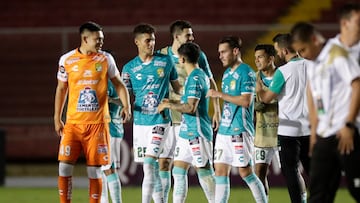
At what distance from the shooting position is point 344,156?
7121mm

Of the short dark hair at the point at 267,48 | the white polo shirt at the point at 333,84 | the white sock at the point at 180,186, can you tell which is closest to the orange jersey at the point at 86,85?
the white sock at the point at 180,186

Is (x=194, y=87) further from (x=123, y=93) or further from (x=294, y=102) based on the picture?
(x=294, y=102)

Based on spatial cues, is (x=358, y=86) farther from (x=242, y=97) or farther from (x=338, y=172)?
(x=242, y=97)

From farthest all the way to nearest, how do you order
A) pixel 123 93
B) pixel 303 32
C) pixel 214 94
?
1. pixel 123 93
2. pixel 214 94
3. pixel 303 32

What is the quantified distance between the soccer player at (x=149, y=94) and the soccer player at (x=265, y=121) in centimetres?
102

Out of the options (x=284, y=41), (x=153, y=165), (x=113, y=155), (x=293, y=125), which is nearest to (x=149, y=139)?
(x=153, y=165)

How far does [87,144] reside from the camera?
9625mm

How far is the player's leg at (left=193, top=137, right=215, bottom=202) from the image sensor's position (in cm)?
985

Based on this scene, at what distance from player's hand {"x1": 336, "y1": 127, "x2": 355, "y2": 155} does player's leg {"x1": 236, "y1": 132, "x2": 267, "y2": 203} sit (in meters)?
2.54

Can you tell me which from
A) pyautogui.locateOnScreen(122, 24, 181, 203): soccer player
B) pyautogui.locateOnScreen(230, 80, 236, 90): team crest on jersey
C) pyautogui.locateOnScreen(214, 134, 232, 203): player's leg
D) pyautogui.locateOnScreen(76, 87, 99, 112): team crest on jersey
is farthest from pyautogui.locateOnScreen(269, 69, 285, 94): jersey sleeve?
pyautogui.locateOnScreen(76, 87, 99, 112): team crest on jersey

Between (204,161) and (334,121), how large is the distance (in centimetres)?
288

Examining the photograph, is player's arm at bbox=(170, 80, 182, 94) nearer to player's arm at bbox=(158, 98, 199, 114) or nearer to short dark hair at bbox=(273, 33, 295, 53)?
player's arm at bbox=(158, 98, 199, 114)

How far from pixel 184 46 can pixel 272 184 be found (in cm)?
614

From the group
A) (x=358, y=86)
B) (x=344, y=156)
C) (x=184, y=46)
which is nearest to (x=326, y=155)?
(x=344, y=156)
